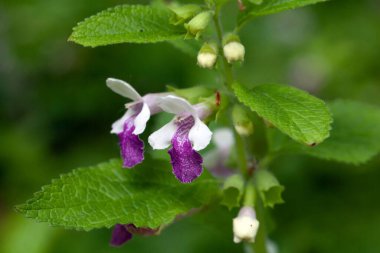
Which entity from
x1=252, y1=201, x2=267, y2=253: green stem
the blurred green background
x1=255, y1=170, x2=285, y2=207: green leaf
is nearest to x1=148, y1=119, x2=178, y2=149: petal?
x1=255, y1=170, x2=285, y2=207: green leaf

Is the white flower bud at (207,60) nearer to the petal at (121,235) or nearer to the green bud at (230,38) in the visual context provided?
the green bud at (230,38)

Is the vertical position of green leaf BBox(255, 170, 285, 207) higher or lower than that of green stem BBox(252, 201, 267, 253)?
higher

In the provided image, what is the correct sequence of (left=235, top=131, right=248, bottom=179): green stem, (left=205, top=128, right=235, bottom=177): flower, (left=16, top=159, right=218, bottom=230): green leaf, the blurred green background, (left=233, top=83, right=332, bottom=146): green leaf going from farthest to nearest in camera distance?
the blurred green background
(left=205, top=128, right=235, bottom=177): flower
(left=235, top=131, right=248, bottom=179): green stem
(left=16, top=159, right=218, bottom=230): green leaf
(left=233, top=83, right=332, bottom=146): green leaf

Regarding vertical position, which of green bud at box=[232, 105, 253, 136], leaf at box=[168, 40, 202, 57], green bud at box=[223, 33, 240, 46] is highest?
green bud at box=[223, 33, 240, 46]

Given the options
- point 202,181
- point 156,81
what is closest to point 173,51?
point 156,81

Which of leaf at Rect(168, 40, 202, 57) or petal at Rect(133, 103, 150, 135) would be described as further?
leaf at Rect(168, 40, 202, 57)

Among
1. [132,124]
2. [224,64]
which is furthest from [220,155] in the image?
[132,124]

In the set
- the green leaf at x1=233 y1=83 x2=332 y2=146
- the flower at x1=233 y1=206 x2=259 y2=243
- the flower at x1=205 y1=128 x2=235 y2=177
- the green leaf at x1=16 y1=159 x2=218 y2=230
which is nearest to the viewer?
the green leaf at x1=233 y1=83 x2=332 y2=146

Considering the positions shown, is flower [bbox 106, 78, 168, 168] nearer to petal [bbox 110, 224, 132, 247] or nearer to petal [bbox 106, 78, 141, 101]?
petal [bbox 106, 78, 141, 101]
